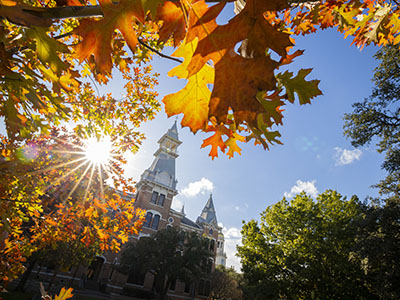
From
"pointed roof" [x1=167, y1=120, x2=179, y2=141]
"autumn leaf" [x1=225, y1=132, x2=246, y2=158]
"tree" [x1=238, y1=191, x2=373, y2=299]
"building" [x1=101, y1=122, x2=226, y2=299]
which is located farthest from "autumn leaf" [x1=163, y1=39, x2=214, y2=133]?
"pointed roof" [x1=167, y1=120, x2=179, y2=141]

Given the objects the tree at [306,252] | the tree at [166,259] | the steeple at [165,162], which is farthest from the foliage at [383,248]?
the steeple at [165,162]

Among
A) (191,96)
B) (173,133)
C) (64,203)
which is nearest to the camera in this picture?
(191,96)

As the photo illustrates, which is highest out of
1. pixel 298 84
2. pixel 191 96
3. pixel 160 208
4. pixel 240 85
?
pixel 160 208

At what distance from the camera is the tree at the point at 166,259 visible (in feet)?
74.9

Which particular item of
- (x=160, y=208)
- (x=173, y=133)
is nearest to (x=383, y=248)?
(x=160, y=208)

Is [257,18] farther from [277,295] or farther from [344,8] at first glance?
[277,295]

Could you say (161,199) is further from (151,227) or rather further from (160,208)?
(151,227)

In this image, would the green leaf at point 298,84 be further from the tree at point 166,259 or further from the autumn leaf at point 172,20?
the tree at point 166,259

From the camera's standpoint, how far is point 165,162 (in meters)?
36.4

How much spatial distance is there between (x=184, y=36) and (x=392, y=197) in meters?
15.8

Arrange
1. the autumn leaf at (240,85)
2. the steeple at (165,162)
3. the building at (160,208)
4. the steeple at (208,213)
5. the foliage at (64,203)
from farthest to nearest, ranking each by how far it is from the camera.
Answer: the steeple at (208,213)
the steeple at (165,162)
the building at (160,208)
the foliage at (64,203)
the autumn leaf at (240,85)

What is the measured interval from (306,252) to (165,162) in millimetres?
25847

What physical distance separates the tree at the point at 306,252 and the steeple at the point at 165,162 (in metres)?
18.3

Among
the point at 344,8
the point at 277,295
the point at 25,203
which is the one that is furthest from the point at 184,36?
the point at 277,295
